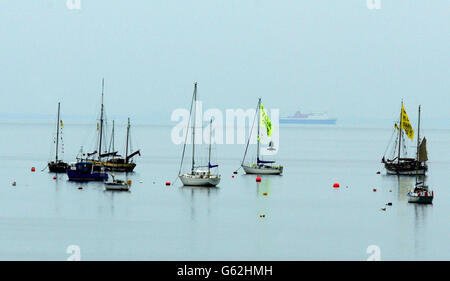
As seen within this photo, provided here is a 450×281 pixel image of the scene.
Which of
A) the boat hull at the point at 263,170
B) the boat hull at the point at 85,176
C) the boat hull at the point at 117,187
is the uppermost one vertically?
the boat hull at the point at 263,170

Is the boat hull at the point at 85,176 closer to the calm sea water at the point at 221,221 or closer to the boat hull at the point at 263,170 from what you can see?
the calm sea water at the point at 221,221

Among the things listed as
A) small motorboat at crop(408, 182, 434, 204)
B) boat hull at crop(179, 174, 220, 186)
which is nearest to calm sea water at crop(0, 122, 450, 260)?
small motorboat at crop(408, 182, 434, 204)

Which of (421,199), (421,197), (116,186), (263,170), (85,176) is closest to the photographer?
(421,197)

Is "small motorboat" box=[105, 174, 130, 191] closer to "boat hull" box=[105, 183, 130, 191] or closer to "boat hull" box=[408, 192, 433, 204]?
"boat hull" box=[105, 183, 130, 191]

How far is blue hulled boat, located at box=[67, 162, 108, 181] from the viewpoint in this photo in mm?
116625

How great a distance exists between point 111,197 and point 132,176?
39.3 metres

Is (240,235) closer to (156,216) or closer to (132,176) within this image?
(156,216)

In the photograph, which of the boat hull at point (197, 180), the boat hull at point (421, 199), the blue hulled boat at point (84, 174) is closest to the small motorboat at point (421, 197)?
the boat hull at point (421, 199)

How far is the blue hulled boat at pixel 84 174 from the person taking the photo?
117 m

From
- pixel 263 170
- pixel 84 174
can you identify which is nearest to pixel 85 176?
pixel 84 174

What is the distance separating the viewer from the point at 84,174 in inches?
4592

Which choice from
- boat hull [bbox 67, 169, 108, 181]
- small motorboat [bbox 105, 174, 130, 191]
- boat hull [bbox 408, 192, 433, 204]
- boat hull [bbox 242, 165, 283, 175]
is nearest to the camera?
boat hull [bbox 408, 192, 433, 204]

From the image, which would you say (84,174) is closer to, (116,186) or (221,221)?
(116,186)
